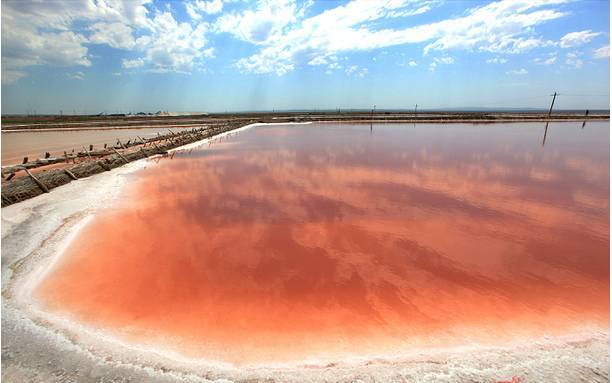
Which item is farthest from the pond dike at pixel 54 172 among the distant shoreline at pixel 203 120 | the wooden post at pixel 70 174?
→ the distant shoreline at pixel 203 120

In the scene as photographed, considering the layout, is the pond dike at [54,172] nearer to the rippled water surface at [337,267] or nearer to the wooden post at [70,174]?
the wooden post at [70,174]

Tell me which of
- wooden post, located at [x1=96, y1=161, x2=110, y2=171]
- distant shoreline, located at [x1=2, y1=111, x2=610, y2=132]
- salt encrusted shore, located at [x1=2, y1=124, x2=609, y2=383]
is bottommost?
salt encrusted shore, located at [x1=2, y1=124, x2=609, y2=383]

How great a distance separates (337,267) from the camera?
243 inches

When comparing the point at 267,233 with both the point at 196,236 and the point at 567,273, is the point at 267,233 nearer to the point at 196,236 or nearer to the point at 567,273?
the point at 196,236

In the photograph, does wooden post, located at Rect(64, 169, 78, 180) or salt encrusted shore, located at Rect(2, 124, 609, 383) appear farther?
wooden post, located at Rect(64, 169, 78, 180)

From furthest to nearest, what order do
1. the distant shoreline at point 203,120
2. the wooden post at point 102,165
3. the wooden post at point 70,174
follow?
the distant shoreline at point 203,120 → the wooden post at point 102,165 → the wooden post at point 70,174

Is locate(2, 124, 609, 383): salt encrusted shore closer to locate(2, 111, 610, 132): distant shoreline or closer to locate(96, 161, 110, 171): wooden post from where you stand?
locate(96, 161, 110, 171): wooden post

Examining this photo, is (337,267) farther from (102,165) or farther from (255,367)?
(102,165)

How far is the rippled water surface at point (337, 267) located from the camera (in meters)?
4.44

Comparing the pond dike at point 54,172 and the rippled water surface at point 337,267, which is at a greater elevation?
the pond dike at point 54,172

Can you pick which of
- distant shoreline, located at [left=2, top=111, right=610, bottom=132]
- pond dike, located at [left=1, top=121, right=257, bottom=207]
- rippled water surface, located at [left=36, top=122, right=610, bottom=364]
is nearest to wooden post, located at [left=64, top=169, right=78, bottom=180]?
pond dike, located at [left=1, top=121, right=257, bottom=207]

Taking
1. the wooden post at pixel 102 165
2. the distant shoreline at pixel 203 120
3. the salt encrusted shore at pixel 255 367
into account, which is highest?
the distant shoreline at pixel 203 120

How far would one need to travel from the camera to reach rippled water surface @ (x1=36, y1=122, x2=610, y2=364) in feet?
14.6

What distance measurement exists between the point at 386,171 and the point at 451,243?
7.65m
